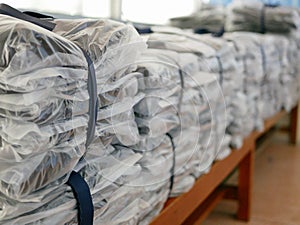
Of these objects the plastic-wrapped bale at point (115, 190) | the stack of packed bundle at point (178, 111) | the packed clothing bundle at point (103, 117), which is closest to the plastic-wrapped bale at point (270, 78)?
the packed clothing bundle at point (103, 117)

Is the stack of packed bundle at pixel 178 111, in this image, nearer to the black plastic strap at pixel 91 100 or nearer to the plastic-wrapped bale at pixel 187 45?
the plastic-wrapped bale at pixel 187 45

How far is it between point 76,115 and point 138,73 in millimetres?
334

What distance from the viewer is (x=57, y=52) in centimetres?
95

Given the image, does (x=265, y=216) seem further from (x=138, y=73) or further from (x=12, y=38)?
(x=12, y=38)

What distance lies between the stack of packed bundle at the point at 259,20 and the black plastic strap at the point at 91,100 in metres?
2.66

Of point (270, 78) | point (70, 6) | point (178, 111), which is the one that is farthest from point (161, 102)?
point (270, 78)

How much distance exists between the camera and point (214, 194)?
107 inches

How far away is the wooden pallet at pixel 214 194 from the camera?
165 cm

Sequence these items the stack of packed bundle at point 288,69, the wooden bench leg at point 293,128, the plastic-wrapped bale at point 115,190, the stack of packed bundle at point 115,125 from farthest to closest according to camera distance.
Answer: the wooden bench leg at point 293,128 → the stack of packed bundle at point 288,69 → the stack of packed bundle at point 115,125 → the plastic-wrapped bale at point 115,190

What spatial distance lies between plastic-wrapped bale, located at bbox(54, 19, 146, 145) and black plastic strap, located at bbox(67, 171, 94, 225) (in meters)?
0.12

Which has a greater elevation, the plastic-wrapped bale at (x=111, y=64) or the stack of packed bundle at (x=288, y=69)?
the plastic-wrapped bale at (x=111, y=64)

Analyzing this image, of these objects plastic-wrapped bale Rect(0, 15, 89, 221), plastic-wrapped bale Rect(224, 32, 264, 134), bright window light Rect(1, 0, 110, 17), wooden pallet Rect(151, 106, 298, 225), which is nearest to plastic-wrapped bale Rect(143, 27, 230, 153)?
wooden pallet Rect(151, 106, 298, 225)

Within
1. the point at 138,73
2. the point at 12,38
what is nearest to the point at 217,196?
the point at 138,73


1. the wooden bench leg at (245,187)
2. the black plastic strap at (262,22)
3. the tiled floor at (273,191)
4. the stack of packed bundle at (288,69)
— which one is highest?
the black plastic strap at (262,22)
